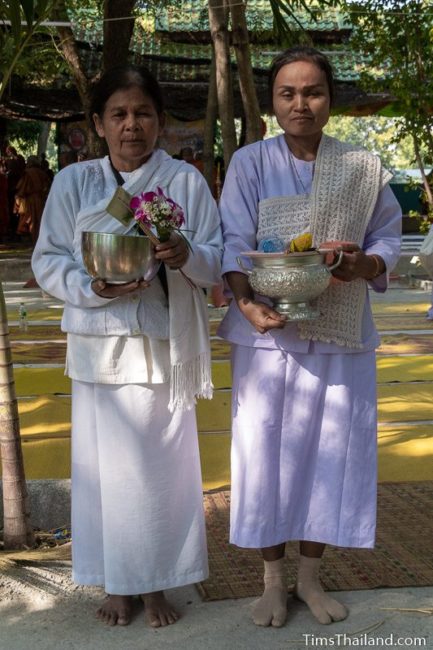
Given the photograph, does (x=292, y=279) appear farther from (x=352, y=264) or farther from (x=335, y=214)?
(x=335, y=214)

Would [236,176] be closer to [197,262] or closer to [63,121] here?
[197,262]

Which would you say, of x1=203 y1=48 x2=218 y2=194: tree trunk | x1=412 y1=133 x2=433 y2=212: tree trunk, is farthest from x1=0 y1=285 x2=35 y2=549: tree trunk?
x1=412 y1=133 x2=433 y2=212: tree trunk

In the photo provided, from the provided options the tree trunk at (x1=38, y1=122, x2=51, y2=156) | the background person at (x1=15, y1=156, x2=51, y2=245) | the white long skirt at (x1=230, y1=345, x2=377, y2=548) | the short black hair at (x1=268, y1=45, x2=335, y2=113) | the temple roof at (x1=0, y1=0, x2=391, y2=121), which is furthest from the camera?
the tree trunk at (x1=38, y1=122, x2=51, y2=156)

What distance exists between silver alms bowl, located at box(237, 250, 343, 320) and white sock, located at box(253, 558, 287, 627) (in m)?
0.84

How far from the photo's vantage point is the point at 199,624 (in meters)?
2.69

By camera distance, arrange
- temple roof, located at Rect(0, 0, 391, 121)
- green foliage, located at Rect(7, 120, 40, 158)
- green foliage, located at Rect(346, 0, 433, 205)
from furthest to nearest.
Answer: green foliage, located at Rect(7, 120, 40, 158) < temple roof, located at Rect(0, 0, 391, 121) < green foliage, located at Rect(346, 0, 433, 205)

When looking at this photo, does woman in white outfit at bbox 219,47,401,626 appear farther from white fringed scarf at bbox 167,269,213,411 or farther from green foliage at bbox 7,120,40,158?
green foliage at bbox 7,120,40,158

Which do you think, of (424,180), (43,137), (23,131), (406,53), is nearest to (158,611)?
(424,180)

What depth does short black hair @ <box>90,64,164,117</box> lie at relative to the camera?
258 cm

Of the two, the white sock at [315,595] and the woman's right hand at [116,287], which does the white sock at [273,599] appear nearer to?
the white sock at [315,595]

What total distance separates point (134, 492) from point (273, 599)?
1.78 feet

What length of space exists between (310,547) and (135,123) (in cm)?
141

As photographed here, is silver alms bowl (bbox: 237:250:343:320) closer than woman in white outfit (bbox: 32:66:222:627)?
Yes

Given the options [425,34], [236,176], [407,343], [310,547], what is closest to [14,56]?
[236,176]
